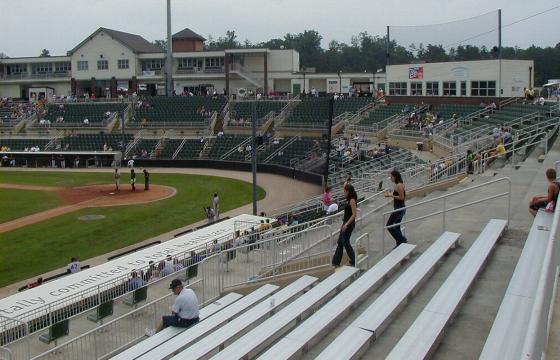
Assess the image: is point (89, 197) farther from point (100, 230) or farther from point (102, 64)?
point (102, 64)

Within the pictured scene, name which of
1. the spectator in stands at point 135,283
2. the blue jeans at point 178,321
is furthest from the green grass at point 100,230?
the blue jeans at point 178,321

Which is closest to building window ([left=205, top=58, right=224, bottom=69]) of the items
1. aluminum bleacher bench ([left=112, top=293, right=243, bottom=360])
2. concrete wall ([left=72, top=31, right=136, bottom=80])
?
concrete wall ([left=72, top=31, right=136, bottom=80])

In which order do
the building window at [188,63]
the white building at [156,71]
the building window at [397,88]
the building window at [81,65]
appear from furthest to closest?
the building window at [81,65]
the building window at [188,63]
the white building at [156,71]
the building window at [397,88]

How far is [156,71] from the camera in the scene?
78562mm

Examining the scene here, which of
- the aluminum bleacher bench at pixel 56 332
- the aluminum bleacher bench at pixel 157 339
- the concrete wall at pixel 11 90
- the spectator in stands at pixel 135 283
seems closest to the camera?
the aluminum bleacher bench at pixel 157 339

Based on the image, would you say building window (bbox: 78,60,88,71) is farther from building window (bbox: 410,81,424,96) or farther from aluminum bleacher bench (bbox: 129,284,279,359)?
aluminum bleacher bench (bbox: 129,284,279,359)

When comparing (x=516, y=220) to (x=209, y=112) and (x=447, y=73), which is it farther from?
(x=209, y=112)

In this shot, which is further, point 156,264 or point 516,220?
point 156,264

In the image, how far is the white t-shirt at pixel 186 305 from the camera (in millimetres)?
10883

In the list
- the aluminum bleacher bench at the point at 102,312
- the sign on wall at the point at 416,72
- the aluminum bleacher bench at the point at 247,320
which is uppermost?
the sign on wall at the point at 416,72

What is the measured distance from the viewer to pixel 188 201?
1395 inches

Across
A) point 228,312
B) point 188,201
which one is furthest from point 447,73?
point 228,312

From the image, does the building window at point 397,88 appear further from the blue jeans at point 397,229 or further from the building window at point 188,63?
the blue jeans at point 397,229

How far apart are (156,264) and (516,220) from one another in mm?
10238
